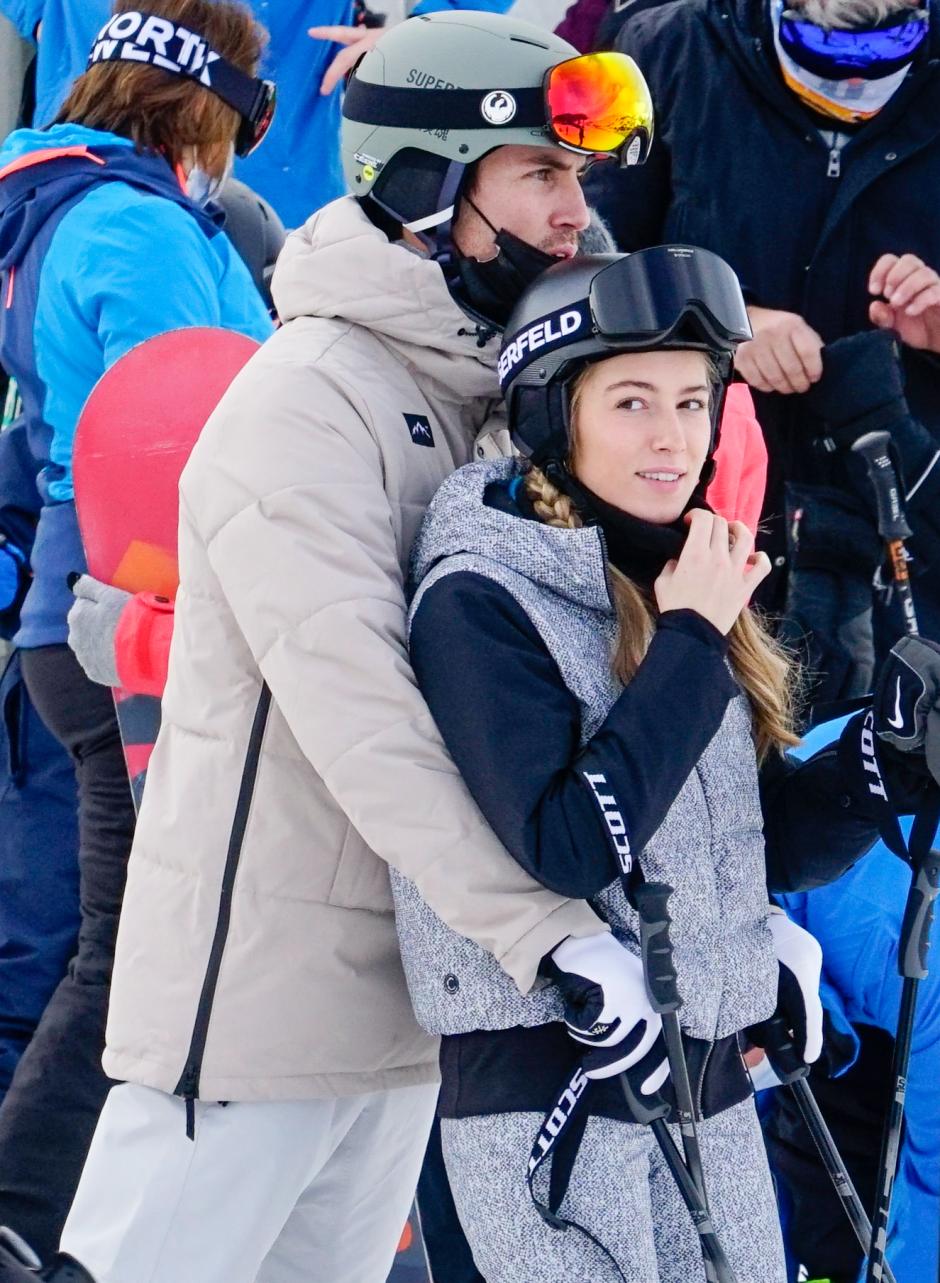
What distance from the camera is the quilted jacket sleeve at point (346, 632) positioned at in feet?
6.64

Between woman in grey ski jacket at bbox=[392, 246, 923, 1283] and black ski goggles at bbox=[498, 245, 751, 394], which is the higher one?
black ski goggles at bbox=[498, 245, 751, 394]

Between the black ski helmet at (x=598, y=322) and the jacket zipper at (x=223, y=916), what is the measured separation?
507mm

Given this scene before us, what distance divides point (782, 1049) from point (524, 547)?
73cm

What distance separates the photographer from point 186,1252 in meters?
2.25

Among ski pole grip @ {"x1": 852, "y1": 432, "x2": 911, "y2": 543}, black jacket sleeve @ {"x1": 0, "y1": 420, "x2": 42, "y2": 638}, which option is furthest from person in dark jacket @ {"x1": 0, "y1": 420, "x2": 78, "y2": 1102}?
ski pole grip @ {"x1": 852, "y1": 432, "x2": 911, "y2": 543}

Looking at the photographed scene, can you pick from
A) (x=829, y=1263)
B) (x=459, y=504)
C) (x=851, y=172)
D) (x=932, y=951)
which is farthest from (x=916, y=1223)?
(x=851, y=172)

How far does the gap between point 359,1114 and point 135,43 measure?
2126 mm

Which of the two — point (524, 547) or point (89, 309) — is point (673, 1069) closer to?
point (524, 547)

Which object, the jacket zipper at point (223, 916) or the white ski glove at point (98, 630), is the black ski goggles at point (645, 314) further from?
the white ski glove at point (98, 630)

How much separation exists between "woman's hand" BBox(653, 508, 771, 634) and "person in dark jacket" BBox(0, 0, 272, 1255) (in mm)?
1273

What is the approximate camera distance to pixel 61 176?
330 centimetres

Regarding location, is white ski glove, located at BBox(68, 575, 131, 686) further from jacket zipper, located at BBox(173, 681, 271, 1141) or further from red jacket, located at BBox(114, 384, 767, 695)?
jacket zipper, located at BBox(173, 681, 271, 1141)

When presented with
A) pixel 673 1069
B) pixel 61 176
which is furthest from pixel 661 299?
pixel 61 176

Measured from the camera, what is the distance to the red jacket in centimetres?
268
